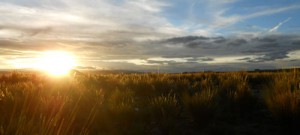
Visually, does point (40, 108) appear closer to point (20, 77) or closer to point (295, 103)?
point (295, 103)

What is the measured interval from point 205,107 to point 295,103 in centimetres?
212

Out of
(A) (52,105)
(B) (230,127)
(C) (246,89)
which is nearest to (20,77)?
(A) (52,105)

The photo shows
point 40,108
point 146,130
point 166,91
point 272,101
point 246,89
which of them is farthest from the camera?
point 166,91

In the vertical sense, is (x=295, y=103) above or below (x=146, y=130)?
above

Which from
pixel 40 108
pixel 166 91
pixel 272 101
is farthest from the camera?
pixel 166 91

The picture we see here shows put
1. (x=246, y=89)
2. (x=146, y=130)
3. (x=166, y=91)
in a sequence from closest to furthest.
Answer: (x=146, y=130) < (x=246, y=89) < (x=166, y=91)

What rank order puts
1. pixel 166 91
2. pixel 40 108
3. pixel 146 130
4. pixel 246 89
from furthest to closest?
pixel 166 91 < pixel 246 89 < pixel 40 108 < pixel 146 130

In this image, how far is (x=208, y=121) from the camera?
8.66 m

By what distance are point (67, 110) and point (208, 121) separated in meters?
3.50

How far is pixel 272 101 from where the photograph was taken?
30.0ft

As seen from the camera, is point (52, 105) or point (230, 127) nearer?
point (230, 127)

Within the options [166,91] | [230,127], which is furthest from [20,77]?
[230,127]

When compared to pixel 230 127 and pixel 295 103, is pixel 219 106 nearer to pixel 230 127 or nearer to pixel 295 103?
pixel 230 127

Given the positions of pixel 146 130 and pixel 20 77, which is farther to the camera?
pixel 20 77
